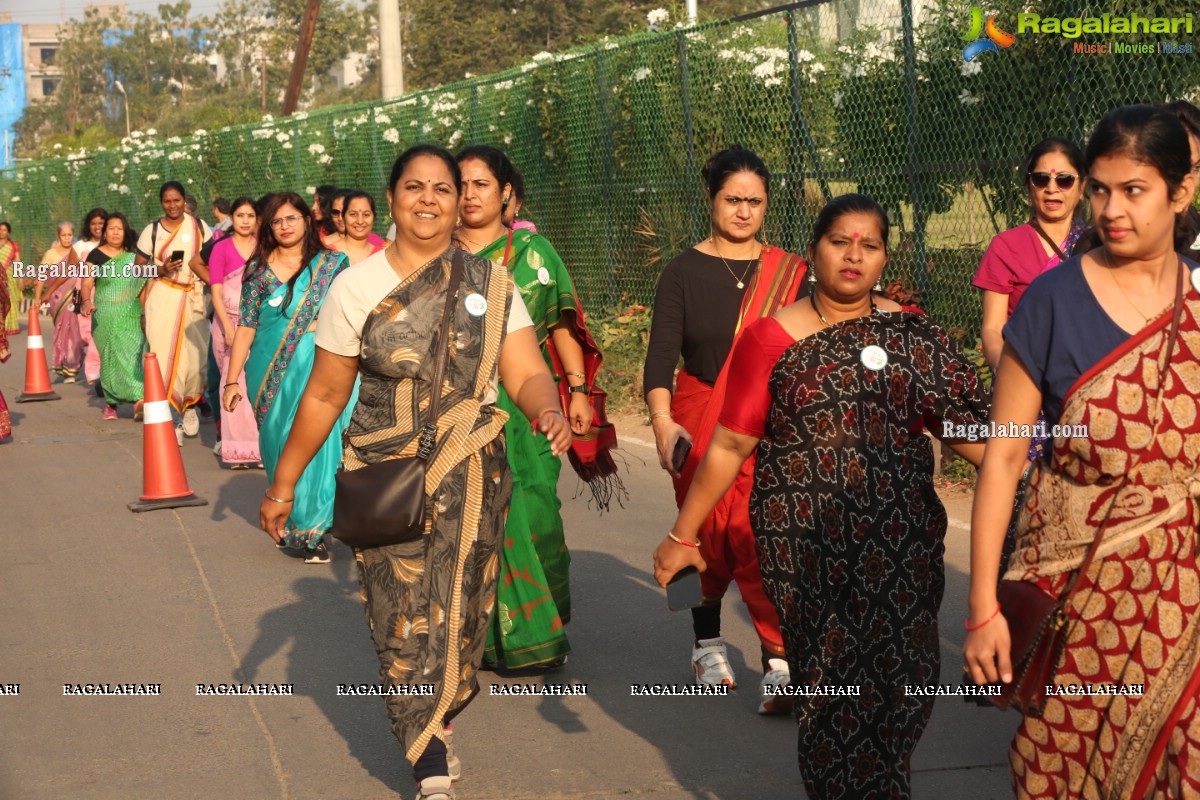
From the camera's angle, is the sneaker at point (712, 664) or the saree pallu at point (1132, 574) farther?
the sneaker at point (712, 664)

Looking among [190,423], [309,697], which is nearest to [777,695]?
[309,697]

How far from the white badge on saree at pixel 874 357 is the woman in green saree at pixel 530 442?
223 centimetres

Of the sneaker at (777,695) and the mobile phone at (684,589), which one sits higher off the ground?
the mobile phone at (684,589)

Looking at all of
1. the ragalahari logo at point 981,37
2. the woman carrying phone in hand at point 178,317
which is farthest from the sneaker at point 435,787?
the woman carrying phone in hand at point 178,317

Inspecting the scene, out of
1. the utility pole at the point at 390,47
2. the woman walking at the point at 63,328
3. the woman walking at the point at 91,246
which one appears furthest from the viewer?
the utility pole at the point at 390,47

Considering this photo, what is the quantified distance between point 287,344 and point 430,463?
14.5ft

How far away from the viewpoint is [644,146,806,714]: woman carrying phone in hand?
18.5 ft

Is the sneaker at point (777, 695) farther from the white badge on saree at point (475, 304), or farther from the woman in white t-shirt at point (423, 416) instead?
the white badge on saree at point (475, 304)

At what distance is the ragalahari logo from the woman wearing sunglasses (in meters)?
3.78

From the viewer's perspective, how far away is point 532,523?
20.8 ft

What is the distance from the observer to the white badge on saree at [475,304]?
15.1 feet

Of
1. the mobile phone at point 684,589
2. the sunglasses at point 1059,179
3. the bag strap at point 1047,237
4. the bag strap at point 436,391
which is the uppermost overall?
the sunglasses at point 1059,179

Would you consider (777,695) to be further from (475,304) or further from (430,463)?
(475,304)

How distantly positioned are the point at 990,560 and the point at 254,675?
380 centimetres
